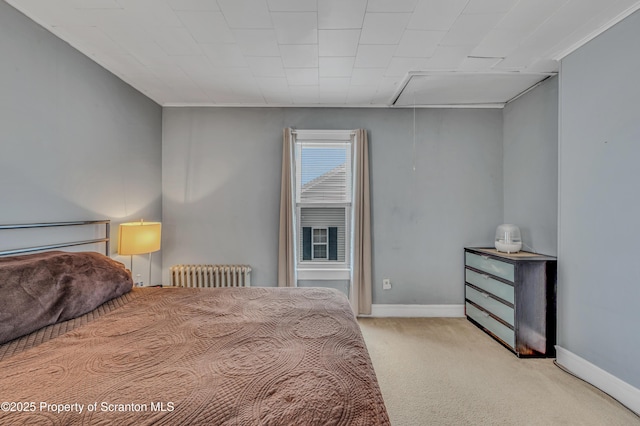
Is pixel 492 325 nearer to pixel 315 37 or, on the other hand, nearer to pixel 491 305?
pixel 491 305

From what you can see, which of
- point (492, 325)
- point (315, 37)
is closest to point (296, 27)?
point (315, 37)

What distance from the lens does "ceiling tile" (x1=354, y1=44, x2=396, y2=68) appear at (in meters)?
2.19

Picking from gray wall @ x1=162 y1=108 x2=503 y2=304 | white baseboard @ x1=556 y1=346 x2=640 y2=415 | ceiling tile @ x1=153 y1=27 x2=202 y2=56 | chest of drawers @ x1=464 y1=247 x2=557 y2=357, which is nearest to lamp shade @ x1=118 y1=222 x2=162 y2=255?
gray wall @ x1=162 y1=108 x2=503 y2=304

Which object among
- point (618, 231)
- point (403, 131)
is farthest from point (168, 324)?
point (403, 131)

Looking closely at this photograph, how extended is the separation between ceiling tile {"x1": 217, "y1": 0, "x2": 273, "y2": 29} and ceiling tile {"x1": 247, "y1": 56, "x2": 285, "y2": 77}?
0.41 m

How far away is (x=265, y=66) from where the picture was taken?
2.47 m

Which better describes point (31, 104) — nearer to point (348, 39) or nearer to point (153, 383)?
point (153, 383)

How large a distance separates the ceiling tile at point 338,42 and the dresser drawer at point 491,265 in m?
2.35

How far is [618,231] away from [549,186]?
88 cm

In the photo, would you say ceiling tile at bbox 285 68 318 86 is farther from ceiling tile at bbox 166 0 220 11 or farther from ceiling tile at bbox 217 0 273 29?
ceiling tile at bbox 166 0 220 11

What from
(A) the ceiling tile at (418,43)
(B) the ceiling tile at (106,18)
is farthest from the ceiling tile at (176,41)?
(A) the ceiling tile at (418,43)

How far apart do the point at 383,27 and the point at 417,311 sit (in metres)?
2.96

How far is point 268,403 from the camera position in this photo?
843mm

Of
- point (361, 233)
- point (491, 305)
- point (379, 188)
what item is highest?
point (379, 188)
